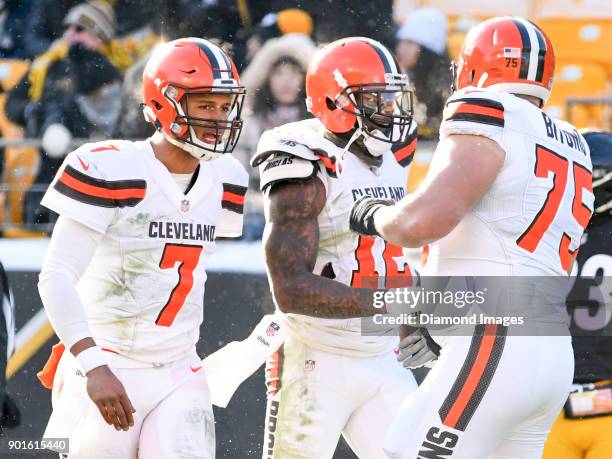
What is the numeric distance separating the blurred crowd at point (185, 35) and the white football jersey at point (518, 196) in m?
2.90

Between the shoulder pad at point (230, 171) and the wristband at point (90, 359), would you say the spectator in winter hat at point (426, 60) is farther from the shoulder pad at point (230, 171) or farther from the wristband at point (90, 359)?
the wristband at point (90, 359)

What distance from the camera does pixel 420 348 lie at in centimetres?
319

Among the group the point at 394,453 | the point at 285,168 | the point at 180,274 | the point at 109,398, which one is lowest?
the point at 394,453

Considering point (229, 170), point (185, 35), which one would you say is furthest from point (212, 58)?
point (185, 35)

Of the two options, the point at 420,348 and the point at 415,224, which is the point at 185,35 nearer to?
the point at 420,348

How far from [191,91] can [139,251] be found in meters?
0.52

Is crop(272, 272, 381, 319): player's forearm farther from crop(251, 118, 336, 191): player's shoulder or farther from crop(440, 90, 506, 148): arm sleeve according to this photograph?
crop(440, 90, 506, 148): arm sleeve

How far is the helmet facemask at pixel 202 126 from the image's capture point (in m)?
3.38

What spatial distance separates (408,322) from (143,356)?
2.59ft

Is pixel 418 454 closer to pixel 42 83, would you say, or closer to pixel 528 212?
pixel 528 212

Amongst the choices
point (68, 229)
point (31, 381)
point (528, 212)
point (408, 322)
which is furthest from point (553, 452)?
point (31, 381)

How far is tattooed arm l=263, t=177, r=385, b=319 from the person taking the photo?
325 centimetres

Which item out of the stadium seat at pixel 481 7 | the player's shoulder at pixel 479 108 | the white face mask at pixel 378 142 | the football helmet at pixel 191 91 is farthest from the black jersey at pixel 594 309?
the stadium seat at pixel 481 7

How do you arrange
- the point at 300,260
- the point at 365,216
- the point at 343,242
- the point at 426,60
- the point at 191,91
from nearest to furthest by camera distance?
1. the point at 365,216
2. the point at 300,260
3. the point at 191,91
4. the point at 343,242
5. the point at 426,60
